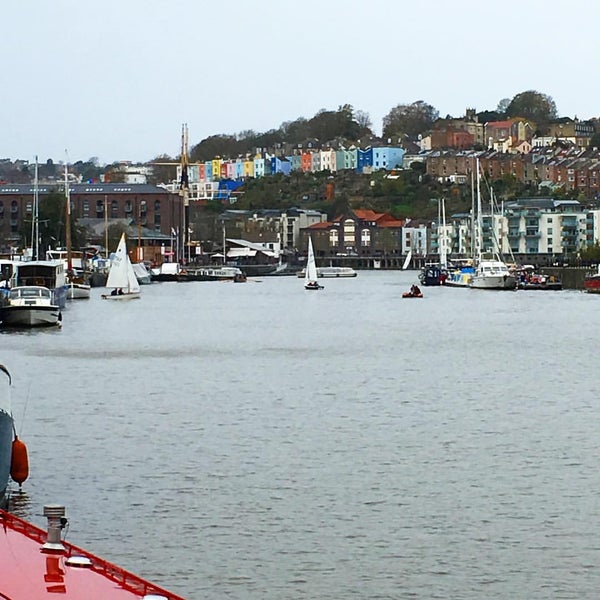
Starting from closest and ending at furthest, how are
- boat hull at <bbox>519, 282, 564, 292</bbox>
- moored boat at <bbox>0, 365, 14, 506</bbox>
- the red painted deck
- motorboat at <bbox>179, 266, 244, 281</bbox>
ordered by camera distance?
the red painted deck < moored boat at <bbox>0, 365, 14, 506</bbox> < boat hull at <bbox>519, 282, 564, 292</bbox> < motorboat at <bbox>179, 266, 244, 281</bbox>

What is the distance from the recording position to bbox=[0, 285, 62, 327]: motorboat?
51312mm

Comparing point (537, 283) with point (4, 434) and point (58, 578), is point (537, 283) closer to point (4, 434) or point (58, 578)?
point (4, 434)

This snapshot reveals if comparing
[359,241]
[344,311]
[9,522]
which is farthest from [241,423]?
[359,241]

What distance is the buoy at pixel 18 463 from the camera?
746 inches

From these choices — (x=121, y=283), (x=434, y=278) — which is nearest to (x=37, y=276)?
(x=121, y=283)

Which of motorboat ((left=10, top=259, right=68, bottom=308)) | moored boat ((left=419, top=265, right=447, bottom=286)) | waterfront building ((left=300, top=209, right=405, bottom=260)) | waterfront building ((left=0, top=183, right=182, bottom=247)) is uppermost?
waterfront building ((left=0, top=183, right=182, bottom=247))

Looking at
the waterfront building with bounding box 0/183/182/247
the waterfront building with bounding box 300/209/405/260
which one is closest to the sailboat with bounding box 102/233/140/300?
the waterfront building with bounding box 0/183/182/247

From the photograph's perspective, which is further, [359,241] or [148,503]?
[359,241]

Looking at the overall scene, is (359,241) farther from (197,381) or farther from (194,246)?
(197,381)

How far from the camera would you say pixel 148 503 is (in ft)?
61.7

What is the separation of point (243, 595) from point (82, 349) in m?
30.3

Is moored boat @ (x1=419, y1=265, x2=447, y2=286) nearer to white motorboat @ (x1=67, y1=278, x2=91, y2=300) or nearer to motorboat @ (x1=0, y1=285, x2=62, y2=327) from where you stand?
white motorboat @ (x1=67, y1=278, x2=91, y2=300)

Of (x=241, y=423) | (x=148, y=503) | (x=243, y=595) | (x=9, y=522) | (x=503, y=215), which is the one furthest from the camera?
(x=503, y=215)

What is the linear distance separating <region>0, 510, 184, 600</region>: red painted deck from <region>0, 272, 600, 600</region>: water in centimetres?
394
